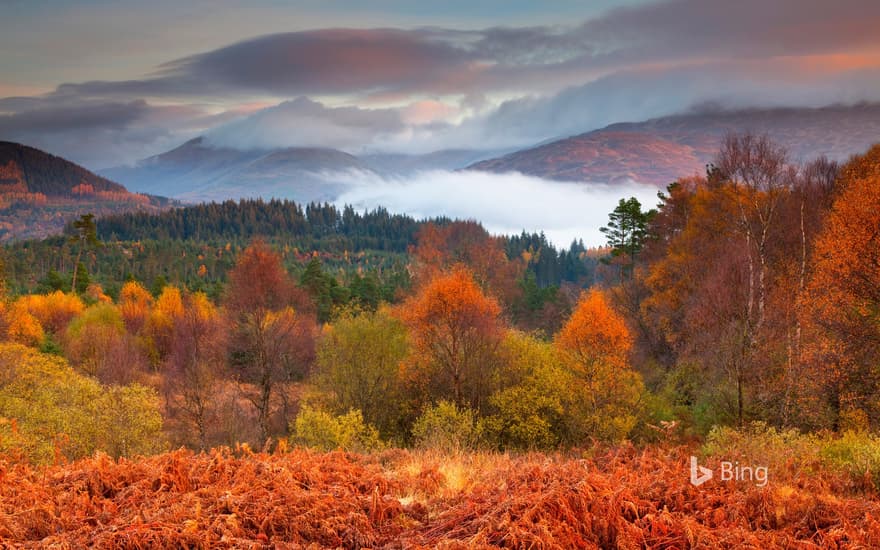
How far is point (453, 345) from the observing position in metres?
35.8

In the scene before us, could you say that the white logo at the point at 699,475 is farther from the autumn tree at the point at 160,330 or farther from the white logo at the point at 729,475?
the autumn tree at the point at 160,330

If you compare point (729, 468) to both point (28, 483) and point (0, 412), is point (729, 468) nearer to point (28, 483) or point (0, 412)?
point (28, 483)

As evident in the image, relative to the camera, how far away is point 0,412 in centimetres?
2409

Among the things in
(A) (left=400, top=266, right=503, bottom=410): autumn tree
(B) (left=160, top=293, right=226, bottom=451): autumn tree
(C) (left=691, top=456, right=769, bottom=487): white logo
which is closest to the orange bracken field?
(C) (left=691, top=456, right=769, bottom=487): white logo

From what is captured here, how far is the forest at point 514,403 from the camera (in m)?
5.86

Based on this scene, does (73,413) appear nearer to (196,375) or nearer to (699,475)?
(196,375)

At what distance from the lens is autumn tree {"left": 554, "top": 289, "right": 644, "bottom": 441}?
104 ft

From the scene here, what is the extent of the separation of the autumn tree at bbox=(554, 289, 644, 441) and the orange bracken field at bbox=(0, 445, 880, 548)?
24851mm

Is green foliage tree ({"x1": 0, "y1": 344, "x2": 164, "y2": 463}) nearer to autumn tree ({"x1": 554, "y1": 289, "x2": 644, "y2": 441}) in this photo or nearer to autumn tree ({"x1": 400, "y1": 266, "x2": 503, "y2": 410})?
autumn tree ({"x1": 400, "y1": 266, "x2": 503, "y2": 410})

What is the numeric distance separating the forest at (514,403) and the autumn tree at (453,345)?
5.7 inches

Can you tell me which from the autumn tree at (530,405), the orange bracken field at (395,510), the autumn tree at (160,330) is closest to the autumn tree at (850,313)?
the autumn tree at (530,405)

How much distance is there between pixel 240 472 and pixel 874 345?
24.2 meters

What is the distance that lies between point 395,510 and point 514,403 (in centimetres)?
Result: 2659

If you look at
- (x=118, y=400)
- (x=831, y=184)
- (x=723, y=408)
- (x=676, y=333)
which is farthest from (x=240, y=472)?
(x=831, y=184)
